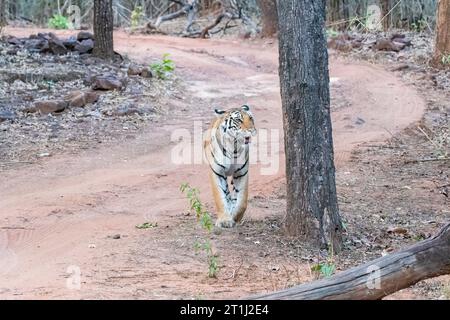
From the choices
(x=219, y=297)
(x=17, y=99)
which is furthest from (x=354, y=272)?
(x=17, y=99)

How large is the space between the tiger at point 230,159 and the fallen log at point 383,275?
276cm

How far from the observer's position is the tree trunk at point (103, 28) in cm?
1554

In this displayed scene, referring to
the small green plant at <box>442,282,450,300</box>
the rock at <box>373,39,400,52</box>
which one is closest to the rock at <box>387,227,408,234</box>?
the small green plant at <box>442,282,450,300</box>

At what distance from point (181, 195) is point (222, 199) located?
5.38 ft

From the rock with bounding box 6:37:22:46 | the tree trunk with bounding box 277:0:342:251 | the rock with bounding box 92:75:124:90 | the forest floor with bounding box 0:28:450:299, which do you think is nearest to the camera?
the forest floor with bounding box 0:28:450:299

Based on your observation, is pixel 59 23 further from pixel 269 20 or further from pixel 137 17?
pixel 269 20

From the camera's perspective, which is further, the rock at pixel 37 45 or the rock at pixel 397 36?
the rock at pixel 397 36

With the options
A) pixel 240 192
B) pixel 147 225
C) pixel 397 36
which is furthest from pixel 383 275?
pixel 397 36

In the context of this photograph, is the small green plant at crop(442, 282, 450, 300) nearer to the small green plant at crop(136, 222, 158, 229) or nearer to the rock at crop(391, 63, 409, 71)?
the small green plant at crop(136, 222, 158, 229)

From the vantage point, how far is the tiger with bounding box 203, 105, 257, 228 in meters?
7.48

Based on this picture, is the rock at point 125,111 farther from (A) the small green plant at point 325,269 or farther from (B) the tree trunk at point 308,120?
(A) the small green plant at point 325,269

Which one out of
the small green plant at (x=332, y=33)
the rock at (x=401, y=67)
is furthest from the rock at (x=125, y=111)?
the small green plant at (x=332, y=33)

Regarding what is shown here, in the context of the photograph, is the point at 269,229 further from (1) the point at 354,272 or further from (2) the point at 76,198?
(1) the point at 354,272

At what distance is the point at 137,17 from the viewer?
2586cm
